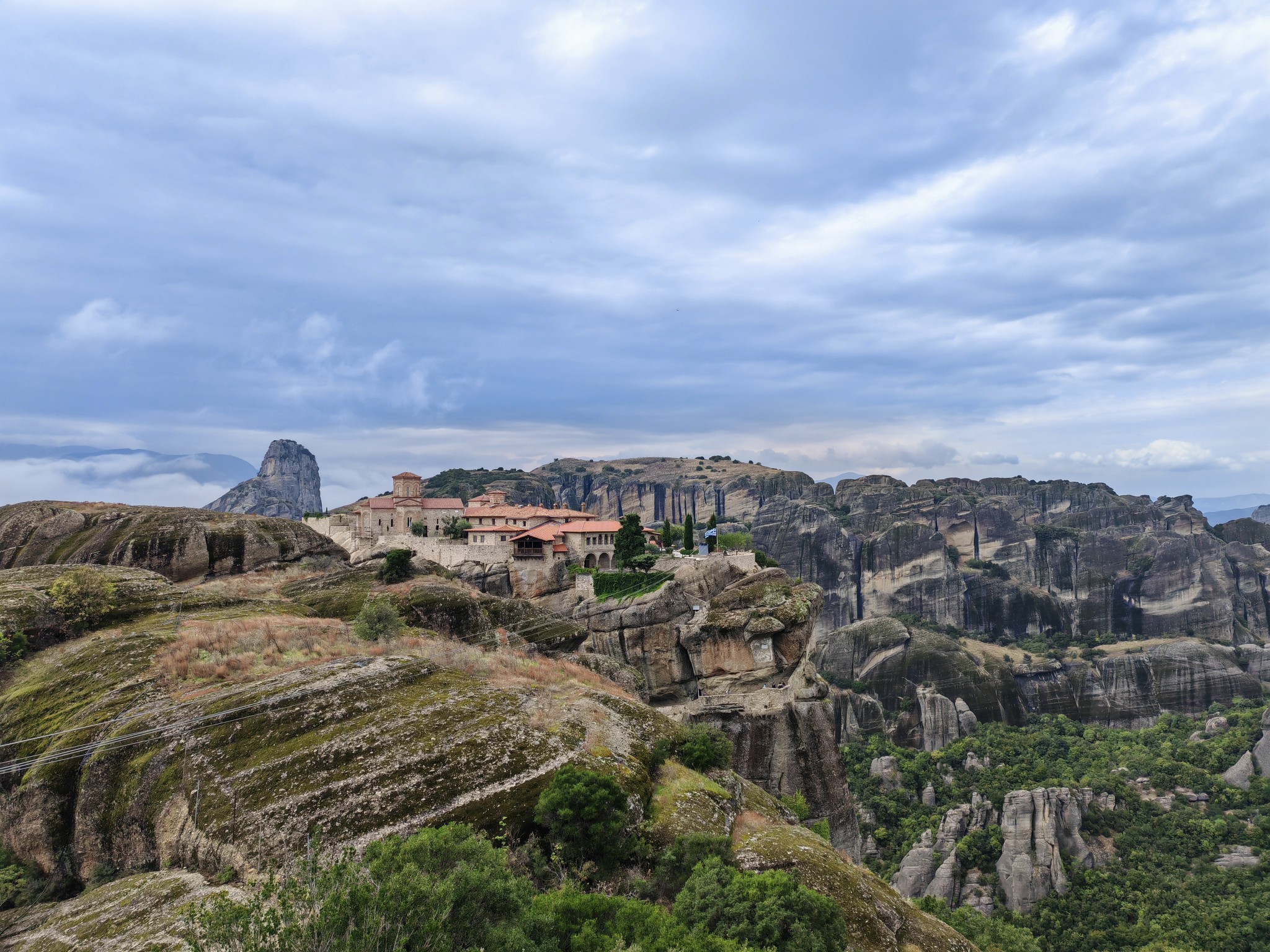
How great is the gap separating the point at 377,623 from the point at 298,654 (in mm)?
6960

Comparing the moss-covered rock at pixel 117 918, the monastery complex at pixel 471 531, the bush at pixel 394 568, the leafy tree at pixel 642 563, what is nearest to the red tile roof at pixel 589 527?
the monastery complex at pixel 471 531

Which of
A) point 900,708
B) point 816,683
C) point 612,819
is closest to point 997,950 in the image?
point 816,683

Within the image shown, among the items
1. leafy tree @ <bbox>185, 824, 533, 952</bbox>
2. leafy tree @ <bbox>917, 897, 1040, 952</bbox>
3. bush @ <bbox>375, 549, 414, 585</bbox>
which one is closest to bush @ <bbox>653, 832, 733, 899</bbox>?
leafy tree @ <bbox>185, 824, 533, 952</bbox>

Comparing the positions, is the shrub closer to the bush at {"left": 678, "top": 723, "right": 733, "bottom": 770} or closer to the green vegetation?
the green vegetation

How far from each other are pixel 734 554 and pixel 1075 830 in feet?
133

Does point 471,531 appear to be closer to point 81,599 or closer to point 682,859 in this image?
point 81,599

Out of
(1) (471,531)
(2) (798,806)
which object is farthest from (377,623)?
(1) (471,531)

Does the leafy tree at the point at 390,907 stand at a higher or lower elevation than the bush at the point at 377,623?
lower

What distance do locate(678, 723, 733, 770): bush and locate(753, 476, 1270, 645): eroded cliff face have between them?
12154cm

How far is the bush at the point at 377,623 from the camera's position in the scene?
3275 cm

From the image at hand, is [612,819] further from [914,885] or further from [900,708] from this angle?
[900,708]

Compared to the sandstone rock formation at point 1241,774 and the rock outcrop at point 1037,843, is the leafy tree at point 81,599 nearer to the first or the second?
the rock outcrop at point 1037,843

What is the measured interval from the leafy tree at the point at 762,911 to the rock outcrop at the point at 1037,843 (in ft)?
177

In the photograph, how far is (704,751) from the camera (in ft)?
89.5
